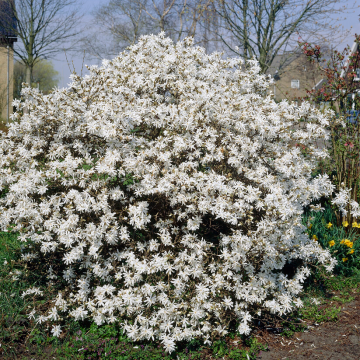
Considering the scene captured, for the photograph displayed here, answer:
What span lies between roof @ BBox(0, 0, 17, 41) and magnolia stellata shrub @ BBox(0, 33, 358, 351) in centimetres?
1382

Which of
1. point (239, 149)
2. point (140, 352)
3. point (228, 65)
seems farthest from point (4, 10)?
point (140, 352)

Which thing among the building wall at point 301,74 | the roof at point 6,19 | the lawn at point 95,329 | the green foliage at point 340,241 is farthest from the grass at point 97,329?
the roof at point 6,19

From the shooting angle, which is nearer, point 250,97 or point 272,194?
point 272,194

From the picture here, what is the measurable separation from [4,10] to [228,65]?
14603mm

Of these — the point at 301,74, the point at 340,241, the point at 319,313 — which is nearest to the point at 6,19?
the point at 301,74

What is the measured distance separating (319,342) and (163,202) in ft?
7.05

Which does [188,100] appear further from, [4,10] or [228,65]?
[4,10]

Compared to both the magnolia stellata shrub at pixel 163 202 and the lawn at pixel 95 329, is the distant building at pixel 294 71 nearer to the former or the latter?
the magnolia stellata shrub at pixel 163 202

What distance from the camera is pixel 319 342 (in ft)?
11.6

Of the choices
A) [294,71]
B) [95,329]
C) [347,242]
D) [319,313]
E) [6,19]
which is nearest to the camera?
[95,329]

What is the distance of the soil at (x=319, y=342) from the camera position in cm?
335

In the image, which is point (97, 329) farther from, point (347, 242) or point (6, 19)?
point (6, 19)

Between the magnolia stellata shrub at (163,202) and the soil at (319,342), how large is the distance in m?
0.33

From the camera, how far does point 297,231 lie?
12.9 feet
